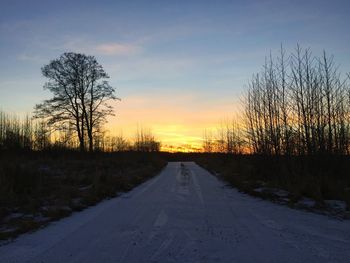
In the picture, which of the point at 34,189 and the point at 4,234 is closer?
the point at 4,234

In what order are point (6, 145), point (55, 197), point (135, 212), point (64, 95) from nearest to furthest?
point (135, 212) < point (55, 197) < point (6, 145) < point (64, 95)

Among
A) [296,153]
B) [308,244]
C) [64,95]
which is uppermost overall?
[64,95]

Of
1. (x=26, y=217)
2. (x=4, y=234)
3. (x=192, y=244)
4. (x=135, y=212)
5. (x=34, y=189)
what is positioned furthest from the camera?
(x=34, y=189)

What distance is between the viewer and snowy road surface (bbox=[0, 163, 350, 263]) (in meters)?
6.39

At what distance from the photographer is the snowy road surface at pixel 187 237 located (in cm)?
639

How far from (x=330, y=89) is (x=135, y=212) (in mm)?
10488

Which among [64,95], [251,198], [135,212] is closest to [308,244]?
[135,212]

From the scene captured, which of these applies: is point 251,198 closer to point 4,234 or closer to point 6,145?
point 4,234

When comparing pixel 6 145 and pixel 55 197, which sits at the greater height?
pixel 6 145

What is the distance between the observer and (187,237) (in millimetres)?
7801

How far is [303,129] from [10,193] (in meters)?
12.1

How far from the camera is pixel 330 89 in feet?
57.4

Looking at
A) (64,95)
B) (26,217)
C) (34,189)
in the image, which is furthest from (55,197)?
A: (64,95)

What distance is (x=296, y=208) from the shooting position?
12.4 meters
